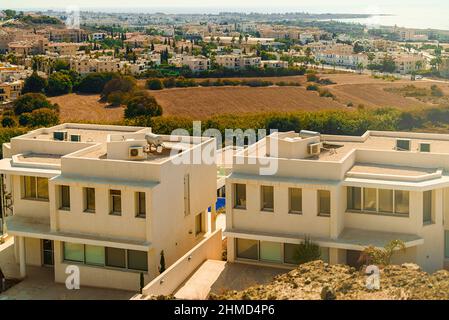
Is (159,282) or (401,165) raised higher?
(401,165)

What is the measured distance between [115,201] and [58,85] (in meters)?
66.3

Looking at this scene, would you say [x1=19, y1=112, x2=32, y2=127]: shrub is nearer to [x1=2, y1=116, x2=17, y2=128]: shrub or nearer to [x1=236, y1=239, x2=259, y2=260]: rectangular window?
[x1=2, y1=116, x2=17, y2=128]: shrub

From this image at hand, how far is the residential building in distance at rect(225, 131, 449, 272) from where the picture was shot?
14773 mm

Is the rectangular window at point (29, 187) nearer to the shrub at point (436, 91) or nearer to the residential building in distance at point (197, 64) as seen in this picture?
the shrub at point (436, 91)

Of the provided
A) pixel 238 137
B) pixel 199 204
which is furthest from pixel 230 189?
pixel 238 137

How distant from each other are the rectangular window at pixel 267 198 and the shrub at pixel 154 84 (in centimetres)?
6798

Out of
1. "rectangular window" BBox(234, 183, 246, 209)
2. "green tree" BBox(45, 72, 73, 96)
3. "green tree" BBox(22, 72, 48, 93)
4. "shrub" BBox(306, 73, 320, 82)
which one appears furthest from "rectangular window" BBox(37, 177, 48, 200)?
"shrub" BBox(306, 73, 320, 82)

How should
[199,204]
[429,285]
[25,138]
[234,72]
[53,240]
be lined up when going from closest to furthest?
[429,285], [53,240], [199,204], [25,138], [234,72]

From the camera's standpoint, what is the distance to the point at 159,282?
13398 millimetres

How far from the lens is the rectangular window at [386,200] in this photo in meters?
15.0

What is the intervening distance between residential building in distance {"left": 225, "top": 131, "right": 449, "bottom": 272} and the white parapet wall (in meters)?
0.73

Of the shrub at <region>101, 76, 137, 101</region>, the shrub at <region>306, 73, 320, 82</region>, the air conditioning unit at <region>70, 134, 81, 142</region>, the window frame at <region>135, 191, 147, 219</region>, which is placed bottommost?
the window frame at <region>135, 191, 147, 219</region>
